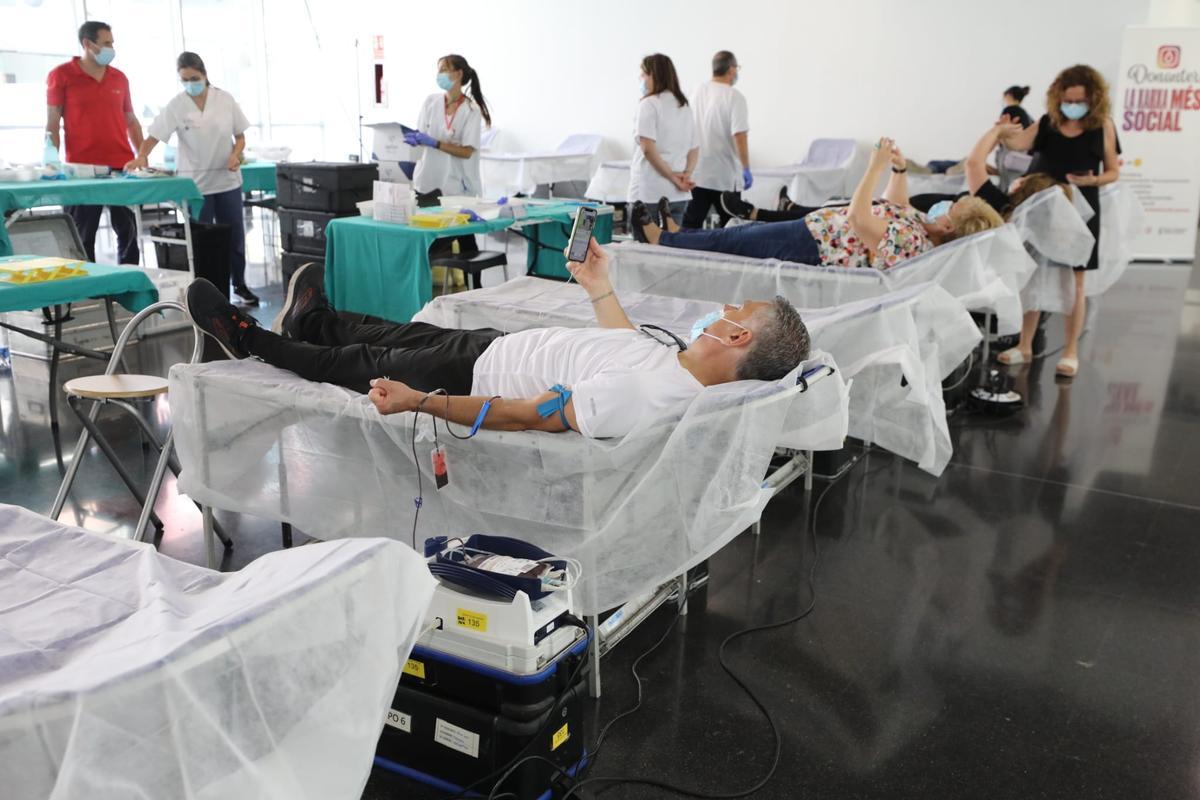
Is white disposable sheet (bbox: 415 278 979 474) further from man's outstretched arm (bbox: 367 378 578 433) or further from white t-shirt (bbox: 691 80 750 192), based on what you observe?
white t-shirt (bbox: 691 80 750 192)

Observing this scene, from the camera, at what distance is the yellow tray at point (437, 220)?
4.17m

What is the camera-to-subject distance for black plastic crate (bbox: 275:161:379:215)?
205 inches

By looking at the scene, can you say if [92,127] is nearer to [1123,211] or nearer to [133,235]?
[133,235]

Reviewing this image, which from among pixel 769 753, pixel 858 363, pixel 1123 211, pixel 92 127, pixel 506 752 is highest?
pixel 92 127

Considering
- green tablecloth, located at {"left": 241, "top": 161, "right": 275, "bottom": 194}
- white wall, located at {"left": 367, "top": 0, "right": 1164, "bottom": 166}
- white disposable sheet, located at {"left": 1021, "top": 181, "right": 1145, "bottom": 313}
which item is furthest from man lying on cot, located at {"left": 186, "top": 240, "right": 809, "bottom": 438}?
white wall, located at {"left": 367, "top": 0, "right": 1164, "bottom": 166}

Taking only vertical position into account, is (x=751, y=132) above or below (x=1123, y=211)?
above

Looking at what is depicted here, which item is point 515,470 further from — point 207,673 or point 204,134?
point 204,134

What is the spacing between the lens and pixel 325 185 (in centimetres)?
522

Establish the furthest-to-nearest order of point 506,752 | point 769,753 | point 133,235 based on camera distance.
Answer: point 133,235
point 769,753
point 506,752

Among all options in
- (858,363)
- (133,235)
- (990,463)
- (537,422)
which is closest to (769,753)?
(537,422)

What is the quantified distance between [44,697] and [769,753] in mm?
1318

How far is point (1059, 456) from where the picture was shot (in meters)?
3.43

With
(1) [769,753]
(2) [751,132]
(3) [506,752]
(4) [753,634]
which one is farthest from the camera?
(2) [751,132]

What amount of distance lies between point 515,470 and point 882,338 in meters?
1.24
